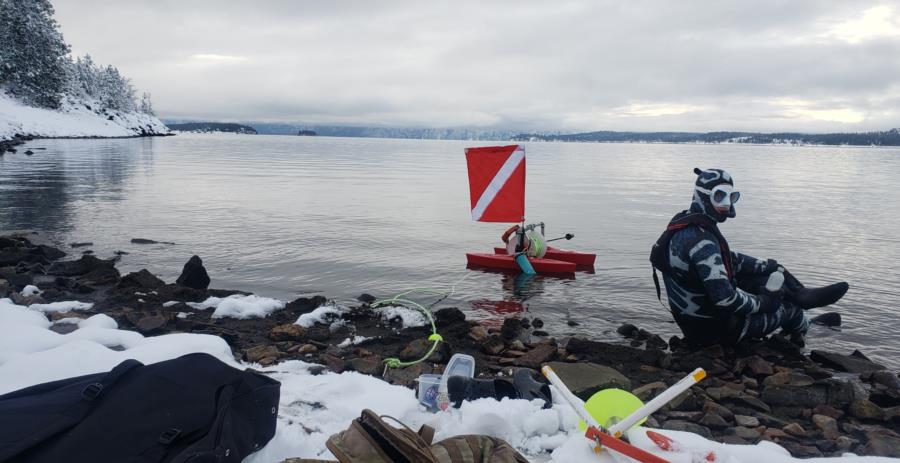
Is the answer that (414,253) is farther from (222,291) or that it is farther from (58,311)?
(58,311)

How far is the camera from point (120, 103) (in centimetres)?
14375

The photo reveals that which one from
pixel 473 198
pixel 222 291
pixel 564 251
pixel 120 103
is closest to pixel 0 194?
pixel 222 291

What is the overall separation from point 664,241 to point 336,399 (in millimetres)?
5128

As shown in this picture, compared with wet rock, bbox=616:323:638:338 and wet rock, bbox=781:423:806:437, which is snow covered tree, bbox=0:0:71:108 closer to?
wet rock, bbox=616:323:638:338

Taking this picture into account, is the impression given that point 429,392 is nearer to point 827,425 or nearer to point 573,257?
point 827,425

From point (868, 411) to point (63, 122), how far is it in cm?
11514

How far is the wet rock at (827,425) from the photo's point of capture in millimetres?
5533

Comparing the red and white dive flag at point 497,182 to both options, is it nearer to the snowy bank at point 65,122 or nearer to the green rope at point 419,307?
the green rope at point 419,307

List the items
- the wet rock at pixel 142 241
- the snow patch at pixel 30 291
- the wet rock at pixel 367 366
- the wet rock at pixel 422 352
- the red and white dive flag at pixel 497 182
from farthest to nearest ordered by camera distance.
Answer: the wet rock at pixel 142 241 < the red and white dive flag at pixel 497 182 < the snow patch at pixel 30 291 < the wet rock at pixel 422 352 < the wet rock at pixel 367 366

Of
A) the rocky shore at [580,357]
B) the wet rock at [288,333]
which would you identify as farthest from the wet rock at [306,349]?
the wet rock at [288,333]

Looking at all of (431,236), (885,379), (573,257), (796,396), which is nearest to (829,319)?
(885,379)

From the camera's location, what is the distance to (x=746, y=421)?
18.8 feet

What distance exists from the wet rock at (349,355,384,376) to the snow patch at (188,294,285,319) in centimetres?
289

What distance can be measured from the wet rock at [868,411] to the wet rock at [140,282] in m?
10.5
